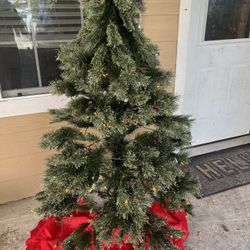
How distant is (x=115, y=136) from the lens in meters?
1.42

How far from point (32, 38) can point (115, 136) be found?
0.95 metres

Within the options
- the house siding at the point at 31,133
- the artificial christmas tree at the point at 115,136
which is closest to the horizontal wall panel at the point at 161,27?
the house siding at the point at 31,133

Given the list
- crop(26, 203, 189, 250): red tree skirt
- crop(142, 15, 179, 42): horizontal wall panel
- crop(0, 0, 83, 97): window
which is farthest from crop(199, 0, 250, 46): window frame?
crop(26, 203, 189, 250): red tree skirt

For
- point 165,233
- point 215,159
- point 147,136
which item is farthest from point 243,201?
point 147,136

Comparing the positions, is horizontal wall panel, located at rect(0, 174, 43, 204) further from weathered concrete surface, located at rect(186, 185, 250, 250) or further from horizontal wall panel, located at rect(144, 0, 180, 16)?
horizontal wall panel, located at rect(144, 0, 180, 16)

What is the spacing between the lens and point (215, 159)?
2.80 meters

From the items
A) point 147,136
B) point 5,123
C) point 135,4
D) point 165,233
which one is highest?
point 135,4

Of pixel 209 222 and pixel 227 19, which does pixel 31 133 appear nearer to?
pixel 209 222

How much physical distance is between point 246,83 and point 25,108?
213 cm

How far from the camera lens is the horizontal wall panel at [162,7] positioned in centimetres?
201

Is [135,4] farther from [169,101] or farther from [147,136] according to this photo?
[147,136]

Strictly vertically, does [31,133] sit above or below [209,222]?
above

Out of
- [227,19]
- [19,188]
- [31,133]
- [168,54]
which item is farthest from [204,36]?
[19,188]

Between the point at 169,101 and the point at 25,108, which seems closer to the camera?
the point at 169,101
